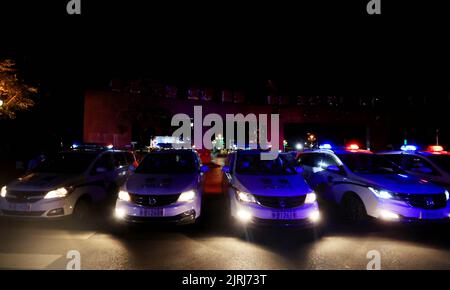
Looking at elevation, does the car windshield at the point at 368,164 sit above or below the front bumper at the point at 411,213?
above

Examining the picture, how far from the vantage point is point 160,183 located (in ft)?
20.8

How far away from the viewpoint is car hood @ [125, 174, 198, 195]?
6.04m

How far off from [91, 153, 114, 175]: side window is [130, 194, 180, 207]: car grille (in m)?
2.21

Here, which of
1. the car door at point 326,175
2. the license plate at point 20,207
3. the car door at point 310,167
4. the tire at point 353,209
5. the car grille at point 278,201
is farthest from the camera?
the car door at point 310,167

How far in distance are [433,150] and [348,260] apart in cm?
685

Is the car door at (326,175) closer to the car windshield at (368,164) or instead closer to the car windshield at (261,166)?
the car windshield at (368,164)

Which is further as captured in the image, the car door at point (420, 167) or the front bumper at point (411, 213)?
the car door at point (420, 167)

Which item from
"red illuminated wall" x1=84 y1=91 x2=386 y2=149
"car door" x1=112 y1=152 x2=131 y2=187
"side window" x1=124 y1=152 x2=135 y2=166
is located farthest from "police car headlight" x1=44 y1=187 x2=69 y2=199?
"red illuminated wall" x1=84 y1=91 x2=386 y2=149

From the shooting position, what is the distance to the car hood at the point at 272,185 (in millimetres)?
5930

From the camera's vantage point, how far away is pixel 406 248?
18.2 ft

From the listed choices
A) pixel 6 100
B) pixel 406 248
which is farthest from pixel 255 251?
pixel 6 100

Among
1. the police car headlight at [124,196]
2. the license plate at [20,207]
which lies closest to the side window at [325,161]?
the police car headlight at [124,196]

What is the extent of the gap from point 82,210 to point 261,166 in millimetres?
4242

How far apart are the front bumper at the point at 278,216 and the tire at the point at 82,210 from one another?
12.0 feet
